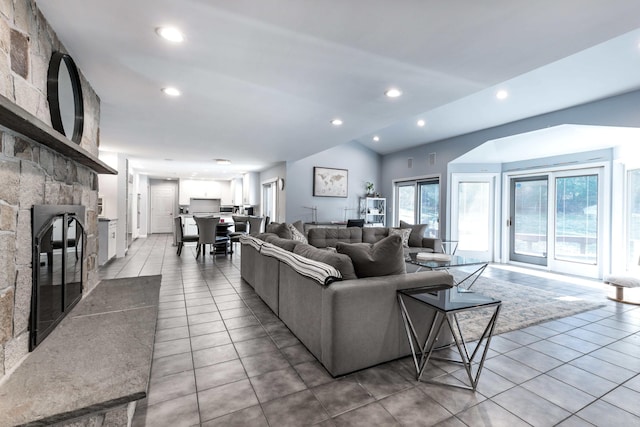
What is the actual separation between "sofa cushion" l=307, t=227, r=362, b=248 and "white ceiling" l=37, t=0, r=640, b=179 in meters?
1.82

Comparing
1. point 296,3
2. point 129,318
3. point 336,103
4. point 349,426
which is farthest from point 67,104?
point 349,426

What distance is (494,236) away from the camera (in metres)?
6.77

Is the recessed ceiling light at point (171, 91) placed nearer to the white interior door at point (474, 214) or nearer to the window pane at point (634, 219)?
the white interior door at point (474, 214)

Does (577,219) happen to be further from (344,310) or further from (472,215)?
(344,310)

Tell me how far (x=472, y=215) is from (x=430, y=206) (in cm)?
101

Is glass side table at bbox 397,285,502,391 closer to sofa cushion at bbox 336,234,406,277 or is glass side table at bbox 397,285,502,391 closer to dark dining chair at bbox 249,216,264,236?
sofa cushion at bbox 336,234,406,277

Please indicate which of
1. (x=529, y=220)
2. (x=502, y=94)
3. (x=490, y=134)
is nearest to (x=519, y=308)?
(x=502, y=94)

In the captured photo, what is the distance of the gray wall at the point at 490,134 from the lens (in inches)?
163

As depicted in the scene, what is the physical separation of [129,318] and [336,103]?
2.77m

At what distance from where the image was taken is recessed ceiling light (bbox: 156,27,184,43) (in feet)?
6.24

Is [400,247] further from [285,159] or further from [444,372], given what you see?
[285,159]

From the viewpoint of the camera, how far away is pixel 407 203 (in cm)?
834

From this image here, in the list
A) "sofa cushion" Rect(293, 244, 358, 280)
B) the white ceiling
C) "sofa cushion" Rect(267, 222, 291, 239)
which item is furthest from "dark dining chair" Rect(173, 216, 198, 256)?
"sofa cushion" Rect(293, 244, 358, 280)

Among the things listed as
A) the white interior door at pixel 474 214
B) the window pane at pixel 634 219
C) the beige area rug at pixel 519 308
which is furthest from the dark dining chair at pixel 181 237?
the window pane at pixel 634 219
